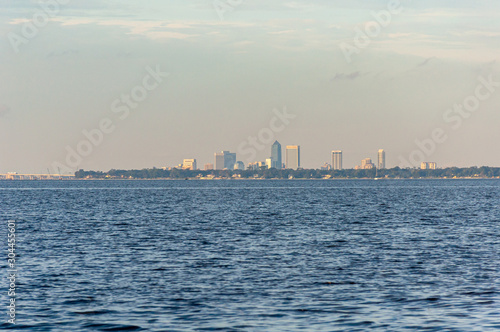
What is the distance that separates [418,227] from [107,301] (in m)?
42.1

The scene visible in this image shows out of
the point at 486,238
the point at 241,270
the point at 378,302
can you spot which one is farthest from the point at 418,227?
the point at 378,302

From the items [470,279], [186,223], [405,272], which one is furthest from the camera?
[186,223]

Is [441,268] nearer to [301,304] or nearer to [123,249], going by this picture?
[301,304]

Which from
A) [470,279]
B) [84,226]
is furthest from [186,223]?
[470,279]

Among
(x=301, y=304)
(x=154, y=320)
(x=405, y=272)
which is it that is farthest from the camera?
(x=405, y=272)

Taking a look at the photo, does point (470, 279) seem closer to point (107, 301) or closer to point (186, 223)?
point (107, 301)

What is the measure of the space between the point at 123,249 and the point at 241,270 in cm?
1275

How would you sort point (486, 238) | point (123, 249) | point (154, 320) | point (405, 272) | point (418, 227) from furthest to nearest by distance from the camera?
point (418, 227)
point (486, 238)
point (123, 249)
point (405, 272)
point (154, 320)

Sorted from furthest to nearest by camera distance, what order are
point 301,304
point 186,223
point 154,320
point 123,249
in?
1. point 186,223
2. point 123,249
3. point 301,304
4. point 154,320

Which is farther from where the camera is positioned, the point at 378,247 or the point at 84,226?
the point at 84,226

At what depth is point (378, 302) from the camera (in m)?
25.6

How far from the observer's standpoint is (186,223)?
6850 cm

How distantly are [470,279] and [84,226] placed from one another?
43519 mm

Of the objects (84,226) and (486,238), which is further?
(84,226)
